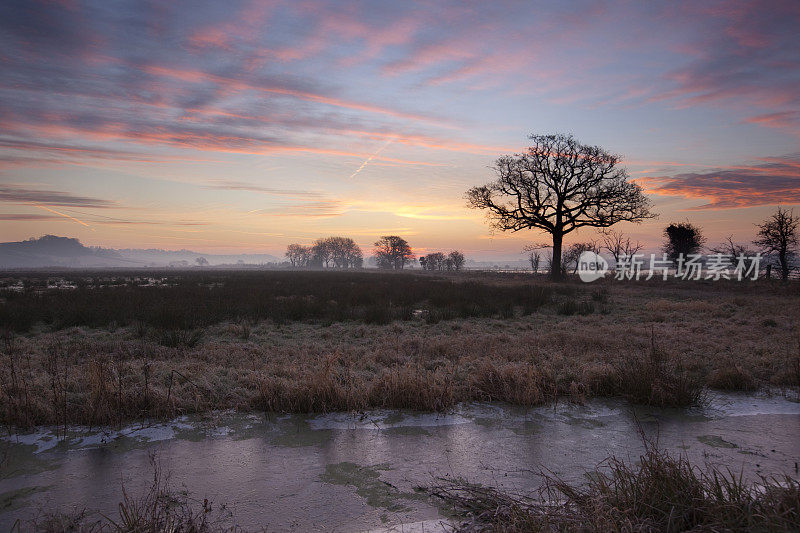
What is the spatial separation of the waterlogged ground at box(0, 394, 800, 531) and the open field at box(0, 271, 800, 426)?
37cm

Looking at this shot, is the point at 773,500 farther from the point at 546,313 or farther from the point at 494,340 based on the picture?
the point at 546,313

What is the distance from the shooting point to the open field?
5.36m

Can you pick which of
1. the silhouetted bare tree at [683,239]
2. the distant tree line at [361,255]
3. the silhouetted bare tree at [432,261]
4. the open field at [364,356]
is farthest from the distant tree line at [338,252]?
the open field at [364,356]

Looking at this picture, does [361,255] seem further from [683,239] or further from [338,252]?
[683,239]

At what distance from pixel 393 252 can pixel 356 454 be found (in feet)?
360

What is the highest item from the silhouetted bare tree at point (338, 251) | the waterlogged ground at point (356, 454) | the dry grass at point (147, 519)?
the silhouetted bare tree at point (338, 251)

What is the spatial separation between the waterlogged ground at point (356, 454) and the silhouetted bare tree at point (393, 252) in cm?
10265

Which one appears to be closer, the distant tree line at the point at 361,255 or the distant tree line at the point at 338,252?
the distant tree line at the point at 361,255

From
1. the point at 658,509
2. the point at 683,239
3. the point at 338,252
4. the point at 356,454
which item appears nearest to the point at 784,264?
the point at 683,239

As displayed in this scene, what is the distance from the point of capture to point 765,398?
18.6 feet

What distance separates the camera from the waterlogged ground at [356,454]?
3098 millimetres

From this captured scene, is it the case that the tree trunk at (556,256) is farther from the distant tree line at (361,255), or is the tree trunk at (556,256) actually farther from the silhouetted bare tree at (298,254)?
the silhouetted bare tree at (298,254)

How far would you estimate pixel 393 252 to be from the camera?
113688 mm

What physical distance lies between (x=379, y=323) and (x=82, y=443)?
7.95 metres
